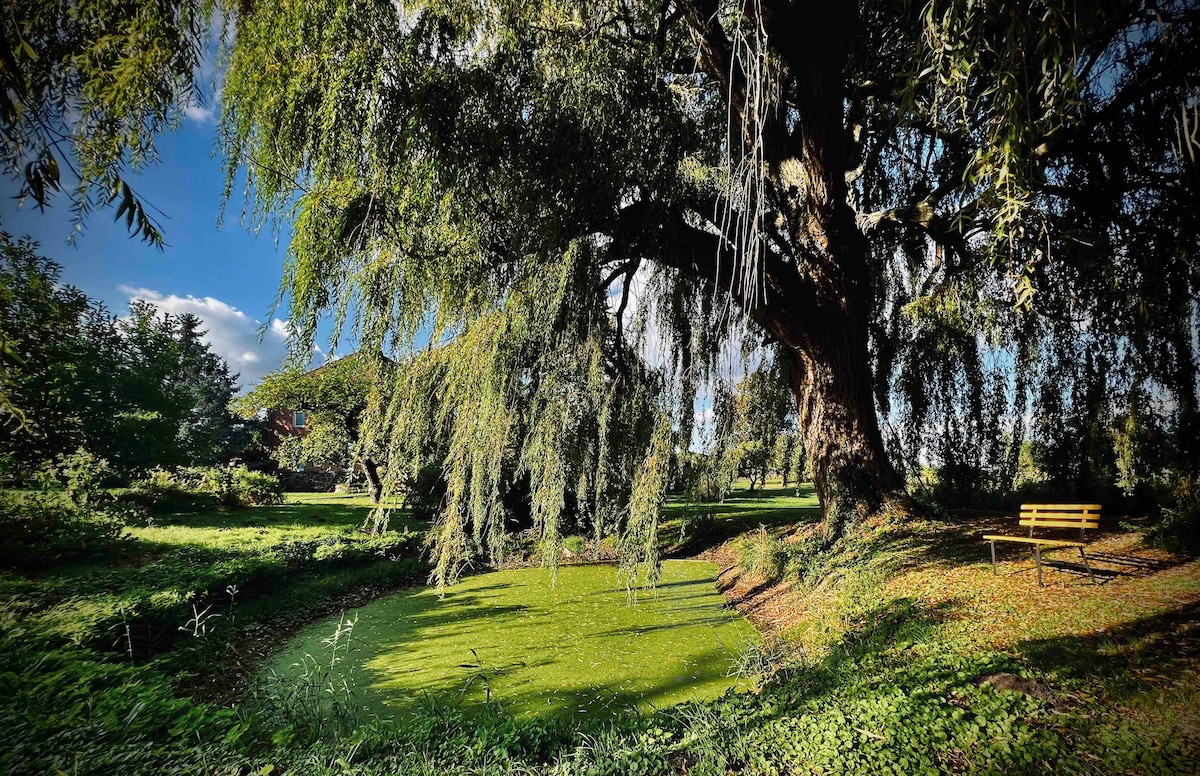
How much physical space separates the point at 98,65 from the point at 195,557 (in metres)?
7.65

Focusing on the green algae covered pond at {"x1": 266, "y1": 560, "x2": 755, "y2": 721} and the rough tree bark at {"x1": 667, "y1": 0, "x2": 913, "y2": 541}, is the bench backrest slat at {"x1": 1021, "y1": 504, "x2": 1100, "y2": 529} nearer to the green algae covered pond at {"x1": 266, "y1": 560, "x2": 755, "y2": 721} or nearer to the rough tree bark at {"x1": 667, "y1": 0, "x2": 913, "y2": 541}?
the rough tree bark at {"x1": 667, "y1": 0, "x2": 913, "y2": 541}

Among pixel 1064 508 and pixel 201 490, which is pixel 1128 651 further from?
pixel 201 490

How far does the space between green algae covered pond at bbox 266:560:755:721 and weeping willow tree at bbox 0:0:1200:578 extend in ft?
3.95

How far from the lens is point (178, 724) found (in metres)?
2.61

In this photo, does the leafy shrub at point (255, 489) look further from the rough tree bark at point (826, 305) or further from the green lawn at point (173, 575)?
the rough tree bark at point (826, 305)

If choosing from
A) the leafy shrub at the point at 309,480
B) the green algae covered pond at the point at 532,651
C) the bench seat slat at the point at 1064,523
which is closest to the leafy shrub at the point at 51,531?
the green algae covered pond at the point at 532,651

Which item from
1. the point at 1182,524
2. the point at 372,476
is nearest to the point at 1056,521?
the point at 1182,524

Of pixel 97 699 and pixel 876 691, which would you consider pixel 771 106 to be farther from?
pixel 97 699

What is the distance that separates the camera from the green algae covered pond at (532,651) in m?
3.72

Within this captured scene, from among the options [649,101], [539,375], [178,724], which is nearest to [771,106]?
[649,101]

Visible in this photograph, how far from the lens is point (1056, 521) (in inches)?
155

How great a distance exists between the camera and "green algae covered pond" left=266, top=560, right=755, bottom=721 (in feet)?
12.2

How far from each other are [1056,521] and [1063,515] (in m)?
0.11

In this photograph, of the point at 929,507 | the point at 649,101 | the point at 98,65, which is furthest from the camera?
the point at 929,507
